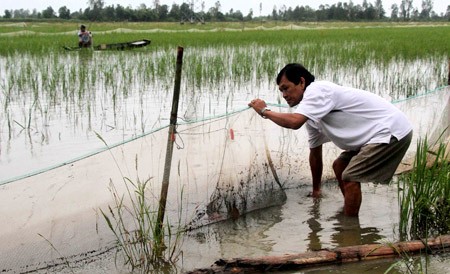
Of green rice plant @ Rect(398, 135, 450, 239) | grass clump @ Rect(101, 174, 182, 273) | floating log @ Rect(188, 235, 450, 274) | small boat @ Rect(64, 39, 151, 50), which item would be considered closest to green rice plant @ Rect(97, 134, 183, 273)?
grass clump @ Rect(101, 174, 182, 273)

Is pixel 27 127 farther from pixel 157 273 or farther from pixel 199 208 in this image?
pixel 157 273

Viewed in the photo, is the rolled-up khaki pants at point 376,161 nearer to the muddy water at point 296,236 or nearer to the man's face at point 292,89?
the muddy water at point 296,236

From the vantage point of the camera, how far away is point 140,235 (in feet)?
10.1

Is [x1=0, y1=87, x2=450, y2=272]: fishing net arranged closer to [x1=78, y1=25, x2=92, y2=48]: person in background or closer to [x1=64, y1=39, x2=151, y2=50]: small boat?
[x1=64, y1=39, x2=151, y2=50]: small boat

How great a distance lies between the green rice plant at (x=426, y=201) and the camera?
320 cm

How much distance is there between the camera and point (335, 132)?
11.8 feet

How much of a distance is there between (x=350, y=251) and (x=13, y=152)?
152 inches

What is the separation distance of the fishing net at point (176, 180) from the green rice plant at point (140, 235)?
2.0 inches

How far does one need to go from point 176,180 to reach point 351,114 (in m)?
1.00

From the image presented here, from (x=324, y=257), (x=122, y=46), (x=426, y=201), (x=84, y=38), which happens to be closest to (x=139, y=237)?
(x=324, y=257)

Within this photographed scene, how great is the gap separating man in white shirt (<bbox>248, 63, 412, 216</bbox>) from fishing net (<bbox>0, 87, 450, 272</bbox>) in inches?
11.4

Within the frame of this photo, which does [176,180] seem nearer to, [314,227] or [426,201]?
[314,227]

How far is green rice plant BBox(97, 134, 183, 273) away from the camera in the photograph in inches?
121

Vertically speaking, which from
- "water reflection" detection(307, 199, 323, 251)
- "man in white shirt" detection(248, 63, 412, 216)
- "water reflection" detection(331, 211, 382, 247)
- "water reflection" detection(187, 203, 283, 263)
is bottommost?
"water reflection" detection(307, 199, 323, 251)
